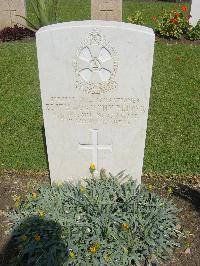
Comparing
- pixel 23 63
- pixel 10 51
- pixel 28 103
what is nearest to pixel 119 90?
pixel 28 103

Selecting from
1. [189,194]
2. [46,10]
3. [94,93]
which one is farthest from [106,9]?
[94,93]

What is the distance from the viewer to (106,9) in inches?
384

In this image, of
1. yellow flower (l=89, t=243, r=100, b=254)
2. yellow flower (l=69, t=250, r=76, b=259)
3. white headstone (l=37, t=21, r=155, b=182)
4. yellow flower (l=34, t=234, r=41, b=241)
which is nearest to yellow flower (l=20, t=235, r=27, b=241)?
yellow flower (l=34, t=234, r=41, b=241)

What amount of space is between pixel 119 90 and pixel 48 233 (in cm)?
150

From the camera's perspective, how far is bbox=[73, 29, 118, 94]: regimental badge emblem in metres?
3.11

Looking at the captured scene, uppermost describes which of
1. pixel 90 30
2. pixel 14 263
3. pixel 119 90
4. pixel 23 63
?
pixel 90 30

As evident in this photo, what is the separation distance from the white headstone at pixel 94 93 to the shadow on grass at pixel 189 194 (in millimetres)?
664

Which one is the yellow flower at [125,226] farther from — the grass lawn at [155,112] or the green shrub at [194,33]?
the green shrub at [194,33]

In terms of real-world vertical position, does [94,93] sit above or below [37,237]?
above

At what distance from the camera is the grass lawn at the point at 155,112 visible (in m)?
4.98

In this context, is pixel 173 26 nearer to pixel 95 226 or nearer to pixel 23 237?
pixel 95 226

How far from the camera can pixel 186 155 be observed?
5.09 metres

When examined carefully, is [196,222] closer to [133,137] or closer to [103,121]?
[133,137]

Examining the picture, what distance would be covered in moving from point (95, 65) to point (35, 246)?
171 cm
